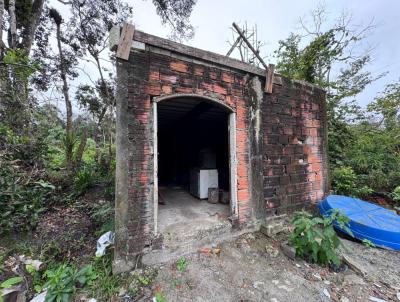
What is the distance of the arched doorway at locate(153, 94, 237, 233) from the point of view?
3.19m

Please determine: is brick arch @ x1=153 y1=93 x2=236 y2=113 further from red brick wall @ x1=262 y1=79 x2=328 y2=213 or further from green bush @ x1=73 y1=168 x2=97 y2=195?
green bush @ x1=73 y1=168 x2=97 y2=195

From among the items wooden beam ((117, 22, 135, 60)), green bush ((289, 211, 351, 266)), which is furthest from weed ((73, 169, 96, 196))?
green bush ((289, 211, 351, 266))

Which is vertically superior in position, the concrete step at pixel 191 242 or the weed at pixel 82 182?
the weed at pixel 82 182

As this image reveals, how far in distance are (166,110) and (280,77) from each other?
2.67 m

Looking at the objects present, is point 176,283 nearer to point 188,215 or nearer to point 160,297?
point 160,297

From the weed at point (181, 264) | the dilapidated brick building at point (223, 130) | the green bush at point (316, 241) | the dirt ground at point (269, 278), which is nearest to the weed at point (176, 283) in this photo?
the dirt ground at point (269, 278)

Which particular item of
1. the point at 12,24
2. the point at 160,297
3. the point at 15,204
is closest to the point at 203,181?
the point at 160,297

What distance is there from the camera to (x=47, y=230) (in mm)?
3154

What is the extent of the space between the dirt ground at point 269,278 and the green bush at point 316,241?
139 millimetres

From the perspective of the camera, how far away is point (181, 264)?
253cm

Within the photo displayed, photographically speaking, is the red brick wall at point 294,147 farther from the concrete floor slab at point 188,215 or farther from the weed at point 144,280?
the weed at point 144,280

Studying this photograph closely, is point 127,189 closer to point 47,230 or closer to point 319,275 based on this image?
point 47,230

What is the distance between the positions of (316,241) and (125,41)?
377cm

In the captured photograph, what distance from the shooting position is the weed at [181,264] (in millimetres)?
2471
